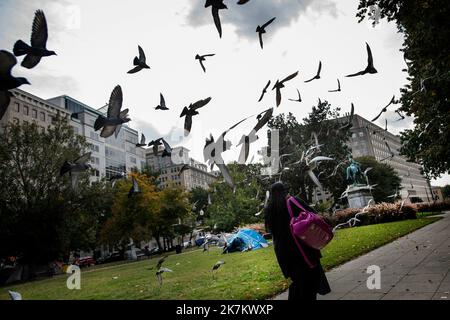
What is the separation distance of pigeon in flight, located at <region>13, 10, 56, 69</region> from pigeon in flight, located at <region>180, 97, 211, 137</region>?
1817 mm

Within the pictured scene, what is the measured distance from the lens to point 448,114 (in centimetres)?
1400

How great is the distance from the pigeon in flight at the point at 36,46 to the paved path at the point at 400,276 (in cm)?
507

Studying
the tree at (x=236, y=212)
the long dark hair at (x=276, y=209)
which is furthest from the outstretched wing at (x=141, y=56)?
the tree at (x=236, y=212)

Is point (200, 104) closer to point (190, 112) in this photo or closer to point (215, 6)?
point (190, 112)

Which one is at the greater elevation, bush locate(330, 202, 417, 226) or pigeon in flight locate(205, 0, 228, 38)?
pigeon in flight locate(205, 0, 228, 38)

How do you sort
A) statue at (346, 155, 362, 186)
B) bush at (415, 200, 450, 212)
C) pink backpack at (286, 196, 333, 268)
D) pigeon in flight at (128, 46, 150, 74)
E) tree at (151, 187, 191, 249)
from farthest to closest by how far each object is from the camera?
tree at (151, 187, 191, 249)
bush at (415, 200, 450, 212)
statue at (346, 155, 362, 186)
pigeon in flight at (128, 46, 150, 74)
pink backpack at (286, 196, 333, 268)

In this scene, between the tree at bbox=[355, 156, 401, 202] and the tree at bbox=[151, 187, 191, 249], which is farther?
the tree at bbox=[355, 156, 401, 202]

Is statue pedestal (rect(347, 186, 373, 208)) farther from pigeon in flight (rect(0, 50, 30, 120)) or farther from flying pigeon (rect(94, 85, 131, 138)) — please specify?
pigeon in flight (rect(0, 50, 30, 120))

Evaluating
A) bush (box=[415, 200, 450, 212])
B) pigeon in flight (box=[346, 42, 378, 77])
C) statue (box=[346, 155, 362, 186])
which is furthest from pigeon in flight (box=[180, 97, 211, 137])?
bush (box=[415, 200, 450, 212])

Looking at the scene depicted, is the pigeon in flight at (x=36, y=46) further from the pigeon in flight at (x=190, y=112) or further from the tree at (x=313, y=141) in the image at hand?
the tree at (x=313, y=141)

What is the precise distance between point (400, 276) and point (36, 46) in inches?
265

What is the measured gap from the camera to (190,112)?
4.69m

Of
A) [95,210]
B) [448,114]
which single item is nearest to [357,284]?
[448,114]

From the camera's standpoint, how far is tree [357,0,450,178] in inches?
343
